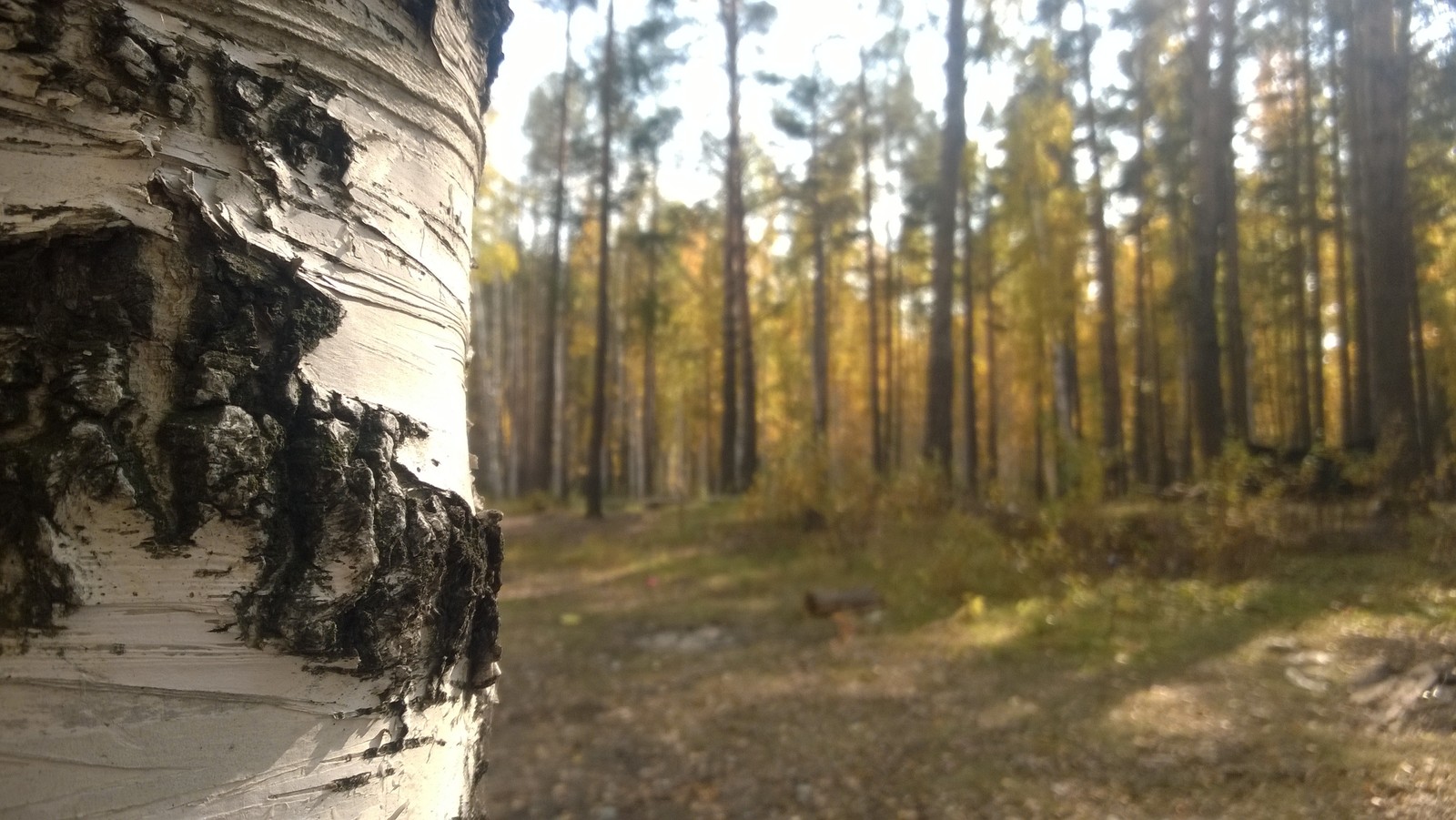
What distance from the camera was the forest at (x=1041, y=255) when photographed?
26.6 ft

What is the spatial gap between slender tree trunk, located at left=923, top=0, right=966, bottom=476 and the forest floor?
3.09 metres

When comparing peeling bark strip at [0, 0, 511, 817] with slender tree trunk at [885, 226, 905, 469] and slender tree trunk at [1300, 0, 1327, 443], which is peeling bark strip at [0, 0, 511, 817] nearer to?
slender tree trunk at [1300, 0, 1327, 443]

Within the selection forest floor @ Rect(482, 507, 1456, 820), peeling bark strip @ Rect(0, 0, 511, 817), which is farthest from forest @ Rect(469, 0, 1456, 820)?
peeling bark strip @ Rect(0, 0, 511, 817)

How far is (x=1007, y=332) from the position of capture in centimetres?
1972

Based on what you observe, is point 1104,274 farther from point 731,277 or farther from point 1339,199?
point 731,277

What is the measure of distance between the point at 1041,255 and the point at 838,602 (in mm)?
12025

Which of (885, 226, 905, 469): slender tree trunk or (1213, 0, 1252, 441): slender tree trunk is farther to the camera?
(885, 226, 905, 469): slender tree trunk

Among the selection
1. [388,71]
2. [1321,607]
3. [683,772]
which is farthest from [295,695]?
[1321,607]

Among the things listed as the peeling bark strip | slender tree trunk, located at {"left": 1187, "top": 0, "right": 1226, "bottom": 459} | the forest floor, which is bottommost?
the forest floor

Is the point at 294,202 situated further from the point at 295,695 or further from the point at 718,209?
the point at 718,209

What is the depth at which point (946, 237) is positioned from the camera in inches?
410

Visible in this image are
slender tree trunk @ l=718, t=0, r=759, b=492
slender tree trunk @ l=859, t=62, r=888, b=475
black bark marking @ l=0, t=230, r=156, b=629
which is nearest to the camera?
black bark marking @ l=0, t=230, r=156, b=629

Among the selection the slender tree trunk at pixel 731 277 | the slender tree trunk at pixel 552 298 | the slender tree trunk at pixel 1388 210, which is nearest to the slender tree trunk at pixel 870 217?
the slender tree trunk at pixel 731 277

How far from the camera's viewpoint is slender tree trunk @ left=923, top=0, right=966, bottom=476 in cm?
1030
